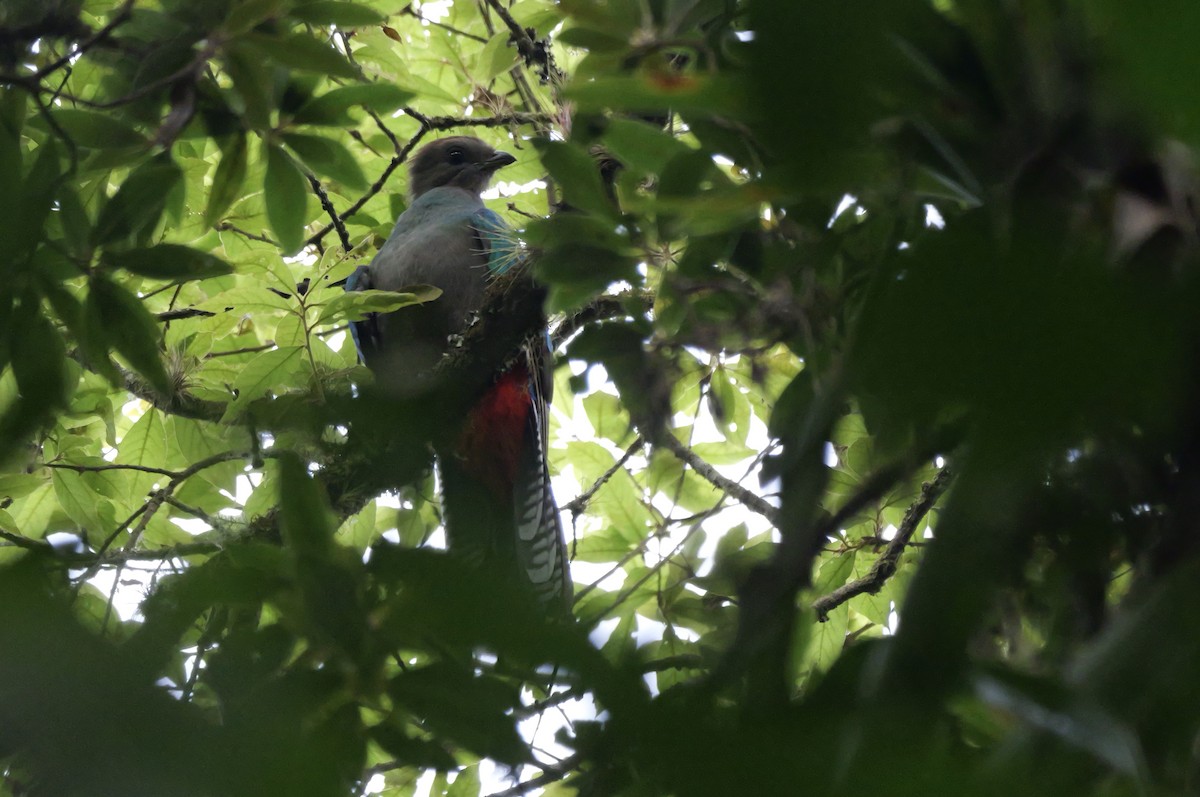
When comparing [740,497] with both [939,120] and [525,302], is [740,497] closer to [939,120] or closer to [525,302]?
[525,302]

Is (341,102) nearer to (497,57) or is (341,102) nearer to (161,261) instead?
(161,261)

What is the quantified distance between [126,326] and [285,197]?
0.48 m

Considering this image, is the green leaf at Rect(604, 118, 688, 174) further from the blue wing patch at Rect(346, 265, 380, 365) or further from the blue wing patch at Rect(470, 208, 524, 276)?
the blue wing patch at Rect(346, 265, 380, 365)

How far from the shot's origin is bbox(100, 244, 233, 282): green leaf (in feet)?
6.02

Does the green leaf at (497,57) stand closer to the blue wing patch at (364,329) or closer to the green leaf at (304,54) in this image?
the blue wing patch at (364,329)

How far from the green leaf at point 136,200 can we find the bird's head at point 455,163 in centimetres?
398

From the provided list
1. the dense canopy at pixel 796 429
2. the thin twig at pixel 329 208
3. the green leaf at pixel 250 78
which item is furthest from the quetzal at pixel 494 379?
the dense canopy at pixel 796 429

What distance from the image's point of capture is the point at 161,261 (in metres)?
1.86

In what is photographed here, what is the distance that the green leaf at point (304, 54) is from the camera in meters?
1.55

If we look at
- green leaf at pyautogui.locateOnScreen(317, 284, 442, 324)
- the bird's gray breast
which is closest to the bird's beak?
the bird's gray breast

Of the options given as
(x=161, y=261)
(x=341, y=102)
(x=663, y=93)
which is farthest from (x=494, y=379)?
(x=663, y=93)

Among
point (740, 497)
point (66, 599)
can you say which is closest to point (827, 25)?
point (66, 599)

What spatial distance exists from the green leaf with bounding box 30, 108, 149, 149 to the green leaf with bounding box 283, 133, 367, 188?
12.3 inches

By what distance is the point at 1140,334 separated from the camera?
1.61 feet
